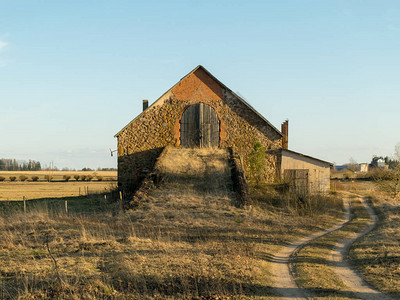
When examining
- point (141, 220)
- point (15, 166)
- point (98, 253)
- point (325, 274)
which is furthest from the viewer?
point (15, 166)

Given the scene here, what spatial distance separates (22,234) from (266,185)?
52.9 feet

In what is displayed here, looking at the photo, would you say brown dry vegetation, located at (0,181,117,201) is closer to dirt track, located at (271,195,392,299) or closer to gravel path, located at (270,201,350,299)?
gravel path, located at (270,201,350,299)

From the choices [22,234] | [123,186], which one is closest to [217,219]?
[22,234]

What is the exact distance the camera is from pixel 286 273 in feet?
34.1

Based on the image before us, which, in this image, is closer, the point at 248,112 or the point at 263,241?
the point at 263,241

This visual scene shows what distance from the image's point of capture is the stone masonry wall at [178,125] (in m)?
28.4

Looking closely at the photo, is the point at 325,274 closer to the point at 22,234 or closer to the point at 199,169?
the point at 22,234

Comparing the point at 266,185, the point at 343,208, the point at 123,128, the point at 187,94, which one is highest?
the point at 187,94

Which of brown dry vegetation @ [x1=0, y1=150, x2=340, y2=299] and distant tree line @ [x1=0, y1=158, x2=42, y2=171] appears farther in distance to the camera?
distant tree line @ [x1=0, y1=158, x2=42, y2=171]

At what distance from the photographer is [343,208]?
1057 inches

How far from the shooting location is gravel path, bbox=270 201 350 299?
865 centimetres

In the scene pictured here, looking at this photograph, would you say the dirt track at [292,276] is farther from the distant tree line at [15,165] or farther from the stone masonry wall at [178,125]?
the distant tree line at [15,165]

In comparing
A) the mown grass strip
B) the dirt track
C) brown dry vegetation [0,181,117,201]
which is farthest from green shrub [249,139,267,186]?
brown dry vegetation [0,181,117,201]

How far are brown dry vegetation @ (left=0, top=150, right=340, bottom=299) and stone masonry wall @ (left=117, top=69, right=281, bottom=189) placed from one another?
481 cm
